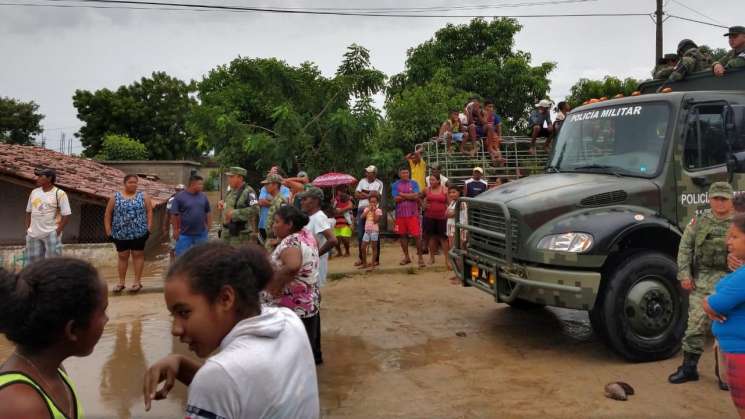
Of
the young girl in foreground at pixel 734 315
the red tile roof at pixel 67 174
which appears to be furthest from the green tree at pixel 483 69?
the young girl in foreground at pixel 734 315

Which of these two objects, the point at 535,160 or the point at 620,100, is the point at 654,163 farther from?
the point at 535,160

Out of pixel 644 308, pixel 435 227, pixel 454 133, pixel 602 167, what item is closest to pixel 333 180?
pixel 454 133

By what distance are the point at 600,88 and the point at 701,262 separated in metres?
22.7

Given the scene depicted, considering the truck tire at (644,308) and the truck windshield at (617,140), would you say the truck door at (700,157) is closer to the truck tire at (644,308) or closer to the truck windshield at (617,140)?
the truck windshield at (617,140)

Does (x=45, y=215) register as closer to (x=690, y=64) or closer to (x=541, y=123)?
(x=690, y=64)

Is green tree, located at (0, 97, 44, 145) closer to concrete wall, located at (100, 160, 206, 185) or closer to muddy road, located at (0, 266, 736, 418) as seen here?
concrete wall, located at (100, 160, 206, 185)

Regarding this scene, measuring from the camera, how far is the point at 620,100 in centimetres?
596

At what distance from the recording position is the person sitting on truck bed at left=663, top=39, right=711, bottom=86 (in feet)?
21.4

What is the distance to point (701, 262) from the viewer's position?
4516 millimetres

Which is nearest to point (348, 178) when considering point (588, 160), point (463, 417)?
point (588, 160)

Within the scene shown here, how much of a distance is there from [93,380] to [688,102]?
621cm

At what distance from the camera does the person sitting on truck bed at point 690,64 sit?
6.51 meters

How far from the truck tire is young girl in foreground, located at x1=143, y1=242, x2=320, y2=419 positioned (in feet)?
13.9

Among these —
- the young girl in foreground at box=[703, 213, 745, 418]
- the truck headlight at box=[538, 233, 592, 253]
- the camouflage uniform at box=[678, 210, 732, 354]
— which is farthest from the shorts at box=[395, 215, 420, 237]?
the young girl in foreground at box=[703, 213, 745, 418]
